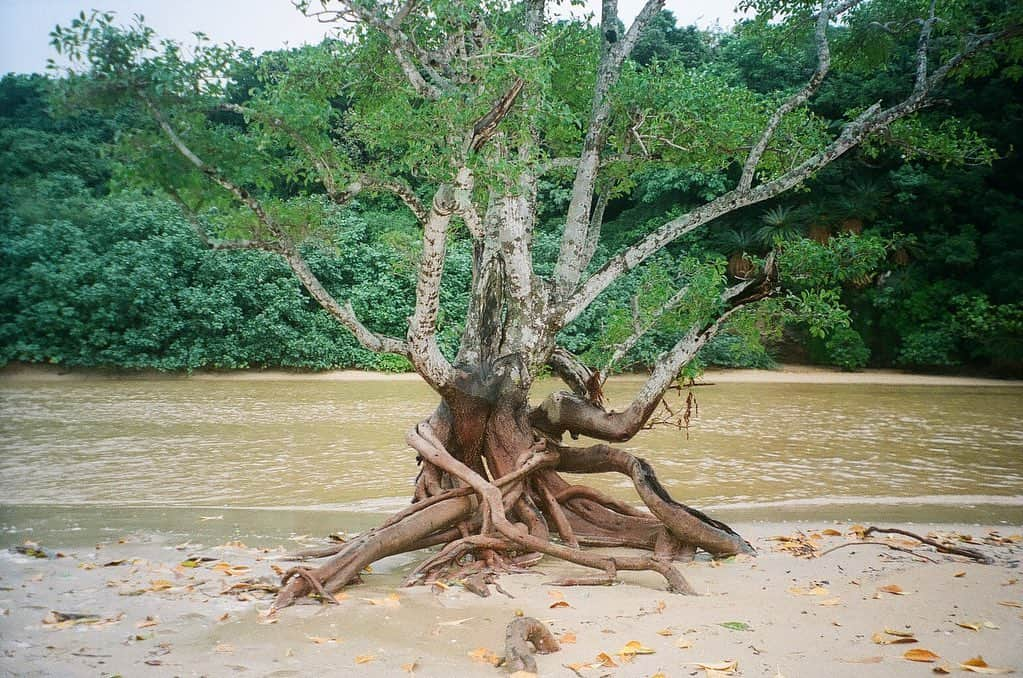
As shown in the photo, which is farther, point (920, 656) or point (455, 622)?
point (455, 622)

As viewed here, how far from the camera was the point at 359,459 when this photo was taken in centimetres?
1111

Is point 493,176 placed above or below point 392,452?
above

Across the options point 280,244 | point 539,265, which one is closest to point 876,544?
point 280,244

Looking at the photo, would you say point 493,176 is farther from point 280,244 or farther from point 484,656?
point 484,656

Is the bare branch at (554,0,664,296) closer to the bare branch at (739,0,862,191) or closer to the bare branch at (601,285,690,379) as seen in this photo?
the bare branch at (601,285,690,379)

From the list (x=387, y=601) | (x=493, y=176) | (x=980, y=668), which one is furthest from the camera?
(x=493, y=176)

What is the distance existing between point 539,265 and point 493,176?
19.6 meters

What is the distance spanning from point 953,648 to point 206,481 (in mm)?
8381

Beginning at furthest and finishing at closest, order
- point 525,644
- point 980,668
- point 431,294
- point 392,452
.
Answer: point 392,452 → point 431,294 → point 525,644 → point 980,668

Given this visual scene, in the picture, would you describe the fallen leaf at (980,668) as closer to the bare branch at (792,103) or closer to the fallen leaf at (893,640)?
the fallen leaf at (893,640)

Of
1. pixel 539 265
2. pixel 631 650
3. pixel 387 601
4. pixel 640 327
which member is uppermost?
pixel 539 265

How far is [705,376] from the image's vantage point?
73.4 ft

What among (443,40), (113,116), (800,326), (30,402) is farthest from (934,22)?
(800,326)

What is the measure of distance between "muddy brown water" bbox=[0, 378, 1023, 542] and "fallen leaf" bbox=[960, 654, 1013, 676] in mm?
4359
